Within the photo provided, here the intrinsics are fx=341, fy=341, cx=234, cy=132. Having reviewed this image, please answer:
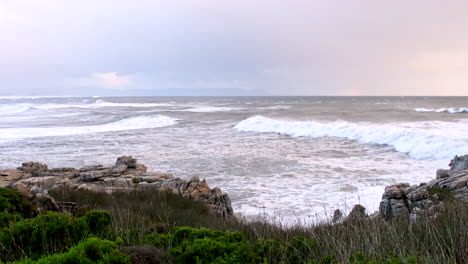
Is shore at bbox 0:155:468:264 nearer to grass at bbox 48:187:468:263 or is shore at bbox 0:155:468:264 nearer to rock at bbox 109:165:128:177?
grass at bbox 48:187:468:263

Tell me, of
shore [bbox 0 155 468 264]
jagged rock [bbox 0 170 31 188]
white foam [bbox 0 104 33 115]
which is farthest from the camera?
white foam [bbox 0 104 33 115]

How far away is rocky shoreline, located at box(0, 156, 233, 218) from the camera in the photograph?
928 cm

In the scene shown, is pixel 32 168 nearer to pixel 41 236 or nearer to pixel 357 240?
pixel 41 236

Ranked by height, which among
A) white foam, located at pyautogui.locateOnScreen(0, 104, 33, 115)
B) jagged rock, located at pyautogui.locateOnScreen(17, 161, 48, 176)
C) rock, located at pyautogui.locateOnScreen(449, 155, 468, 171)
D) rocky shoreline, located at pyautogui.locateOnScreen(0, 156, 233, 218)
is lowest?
rocky shoreline, located at pyautogui.locateOnScreen(0, 156, 233, 218)

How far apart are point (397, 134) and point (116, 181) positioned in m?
20.1

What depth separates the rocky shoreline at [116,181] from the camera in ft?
30.4

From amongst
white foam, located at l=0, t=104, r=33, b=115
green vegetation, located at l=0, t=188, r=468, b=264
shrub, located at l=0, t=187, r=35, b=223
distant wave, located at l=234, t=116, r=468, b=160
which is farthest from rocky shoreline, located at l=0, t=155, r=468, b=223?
white foam, located at l=0, t=104, r=33, b=115

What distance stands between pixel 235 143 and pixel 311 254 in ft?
65.8

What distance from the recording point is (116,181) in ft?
35.2

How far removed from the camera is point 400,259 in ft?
12.0

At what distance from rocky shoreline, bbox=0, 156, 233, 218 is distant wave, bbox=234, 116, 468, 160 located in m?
13.8

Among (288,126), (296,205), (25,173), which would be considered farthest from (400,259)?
(288,126)

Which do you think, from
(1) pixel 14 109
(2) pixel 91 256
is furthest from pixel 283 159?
(1) pixel 14 109

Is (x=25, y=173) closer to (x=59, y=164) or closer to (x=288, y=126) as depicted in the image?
(x=59, y=164)
